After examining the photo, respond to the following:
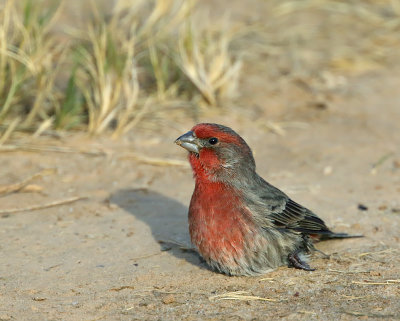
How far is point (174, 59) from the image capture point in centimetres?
873

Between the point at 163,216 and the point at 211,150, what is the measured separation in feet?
4.10

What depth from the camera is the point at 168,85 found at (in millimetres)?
9000

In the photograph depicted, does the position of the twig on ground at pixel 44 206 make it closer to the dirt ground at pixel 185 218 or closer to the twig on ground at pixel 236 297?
the dirt ground at pixel 185 218

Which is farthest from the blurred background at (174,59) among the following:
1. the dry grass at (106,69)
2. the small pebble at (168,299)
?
the small pebble at (168,299)

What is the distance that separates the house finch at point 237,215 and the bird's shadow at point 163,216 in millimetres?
440

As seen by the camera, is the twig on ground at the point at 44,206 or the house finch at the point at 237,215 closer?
the house finch at the point at 237,215

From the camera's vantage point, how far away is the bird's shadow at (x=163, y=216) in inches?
228

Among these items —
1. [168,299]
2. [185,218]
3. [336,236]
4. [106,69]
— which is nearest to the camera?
[168,299]

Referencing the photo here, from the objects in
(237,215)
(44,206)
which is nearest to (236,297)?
(237,215)

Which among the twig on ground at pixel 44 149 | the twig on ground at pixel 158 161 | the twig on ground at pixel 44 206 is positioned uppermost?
the twig on ground at pixel 158 161

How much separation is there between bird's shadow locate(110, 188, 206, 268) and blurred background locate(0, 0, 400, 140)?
4.45 ft

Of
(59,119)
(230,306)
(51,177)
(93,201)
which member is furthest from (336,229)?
(59,119)

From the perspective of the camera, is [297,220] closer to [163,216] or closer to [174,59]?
[163,216]

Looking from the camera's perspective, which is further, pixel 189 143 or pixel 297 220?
pixel 297 220
